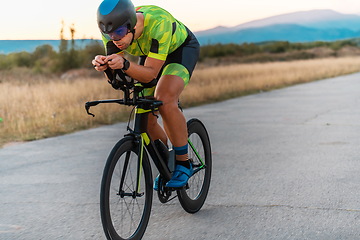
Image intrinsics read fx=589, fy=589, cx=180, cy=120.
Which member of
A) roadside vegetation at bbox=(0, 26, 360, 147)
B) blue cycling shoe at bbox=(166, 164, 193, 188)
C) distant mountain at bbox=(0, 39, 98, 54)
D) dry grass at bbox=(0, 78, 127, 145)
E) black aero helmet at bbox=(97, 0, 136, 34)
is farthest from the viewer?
distant mountain at bbox=(0, 39, 98, 54)

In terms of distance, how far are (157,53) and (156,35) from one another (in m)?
0.12

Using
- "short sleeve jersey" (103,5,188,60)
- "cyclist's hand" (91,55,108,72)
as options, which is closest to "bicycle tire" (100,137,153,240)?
"cyclist's hand" (91,55,108,72)

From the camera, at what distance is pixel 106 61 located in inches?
132

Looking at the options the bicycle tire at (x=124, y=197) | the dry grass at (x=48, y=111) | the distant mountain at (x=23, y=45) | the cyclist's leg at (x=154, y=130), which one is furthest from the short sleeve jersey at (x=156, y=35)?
the distant mountain at (x=23, y=45)

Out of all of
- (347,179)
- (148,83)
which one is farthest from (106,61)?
(347,179)

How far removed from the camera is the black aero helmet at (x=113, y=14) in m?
3.50

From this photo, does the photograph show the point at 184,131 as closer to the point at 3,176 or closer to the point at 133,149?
the point at 133,149

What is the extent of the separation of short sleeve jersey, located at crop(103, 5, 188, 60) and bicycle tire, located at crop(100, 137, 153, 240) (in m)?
0.63

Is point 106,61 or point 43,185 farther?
point 43,185

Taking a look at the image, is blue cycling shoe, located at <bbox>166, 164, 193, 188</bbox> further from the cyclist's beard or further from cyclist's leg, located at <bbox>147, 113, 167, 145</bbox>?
the cyclist's beard

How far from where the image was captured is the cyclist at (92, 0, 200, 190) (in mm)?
3521

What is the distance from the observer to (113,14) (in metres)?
3.50

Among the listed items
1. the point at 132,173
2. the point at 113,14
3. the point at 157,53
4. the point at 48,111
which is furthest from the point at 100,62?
the point at 48,111

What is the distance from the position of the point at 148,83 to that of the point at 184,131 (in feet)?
2.17
